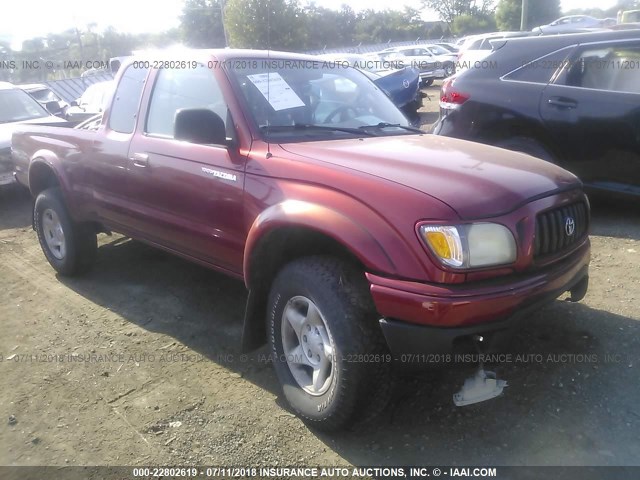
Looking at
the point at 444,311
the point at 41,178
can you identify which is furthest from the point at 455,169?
the point at 41,178

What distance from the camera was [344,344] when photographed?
2580 millimetres

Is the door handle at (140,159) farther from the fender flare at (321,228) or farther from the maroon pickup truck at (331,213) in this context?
the fender flare at (321,228)

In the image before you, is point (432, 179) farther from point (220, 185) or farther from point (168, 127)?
point (168, 127)

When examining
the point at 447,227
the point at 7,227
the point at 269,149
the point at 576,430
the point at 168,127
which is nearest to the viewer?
the point at 447,227

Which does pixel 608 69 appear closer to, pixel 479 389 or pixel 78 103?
pixel 479 389

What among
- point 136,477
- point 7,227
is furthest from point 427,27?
point 136,477

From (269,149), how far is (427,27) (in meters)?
64.4

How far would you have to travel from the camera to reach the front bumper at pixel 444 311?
236 cm

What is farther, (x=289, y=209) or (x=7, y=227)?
(x=7, y=227)

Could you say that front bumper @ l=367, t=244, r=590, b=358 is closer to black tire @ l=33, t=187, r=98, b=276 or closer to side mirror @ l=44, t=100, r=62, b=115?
black tire @ l=33, t=187, r=98, b=276

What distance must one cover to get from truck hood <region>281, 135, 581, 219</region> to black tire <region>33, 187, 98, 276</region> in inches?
103

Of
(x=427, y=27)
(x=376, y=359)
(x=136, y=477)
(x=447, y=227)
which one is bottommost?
(x=136, y=477)

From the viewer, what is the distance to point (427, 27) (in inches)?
2453

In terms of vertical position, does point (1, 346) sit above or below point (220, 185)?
below
